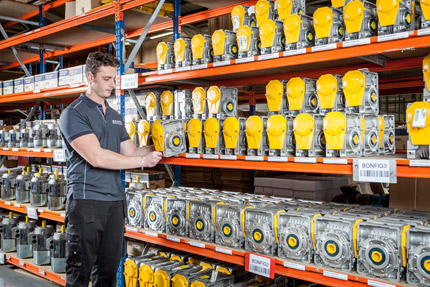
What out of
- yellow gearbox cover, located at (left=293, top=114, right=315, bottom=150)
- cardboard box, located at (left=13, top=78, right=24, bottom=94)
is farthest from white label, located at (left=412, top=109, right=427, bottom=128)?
cardboard box, located at (left=13, top=78, right=24, bottom=94)

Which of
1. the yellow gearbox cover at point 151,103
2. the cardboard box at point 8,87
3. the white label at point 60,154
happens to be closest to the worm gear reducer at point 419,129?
the yellow gearbox cover at point 151,103

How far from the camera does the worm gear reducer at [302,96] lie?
8.68 feet

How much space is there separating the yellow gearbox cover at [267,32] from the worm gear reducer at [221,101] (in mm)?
559

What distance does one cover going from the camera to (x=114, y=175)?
2.82m

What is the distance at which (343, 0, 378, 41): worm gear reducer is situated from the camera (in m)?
2.29

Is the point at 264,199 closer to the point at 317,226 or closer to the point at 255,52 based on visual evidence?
the point at 317,226

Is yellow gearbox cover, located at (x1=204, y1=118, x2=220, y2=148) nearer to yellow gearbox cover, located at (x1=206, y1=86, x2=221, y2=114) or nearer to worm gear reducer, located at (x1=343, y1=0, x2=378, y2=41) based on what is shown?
yellow gearbox cover, located at (x1=206, y1=86, x2=221, y2=114)

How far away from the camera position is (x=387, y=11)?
7.18 ft

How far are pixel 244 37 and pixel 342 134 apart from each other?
3.34 feet

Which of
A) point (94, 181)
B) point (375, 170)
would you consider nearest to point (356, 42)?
point (375, 170)

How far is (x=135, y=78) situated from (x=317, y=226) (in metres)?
2.01

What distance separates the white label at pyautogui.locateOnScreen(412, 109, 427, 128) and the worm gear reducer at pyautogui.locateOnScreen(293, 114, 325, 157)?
56cm

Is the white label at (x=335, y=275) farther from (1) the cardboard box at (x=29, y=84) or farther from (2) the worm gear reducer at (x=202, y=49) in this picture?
(1) the cardboard box at (x=29, y=84)

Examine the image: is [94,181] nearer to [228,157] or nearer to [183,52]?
[228,157]
